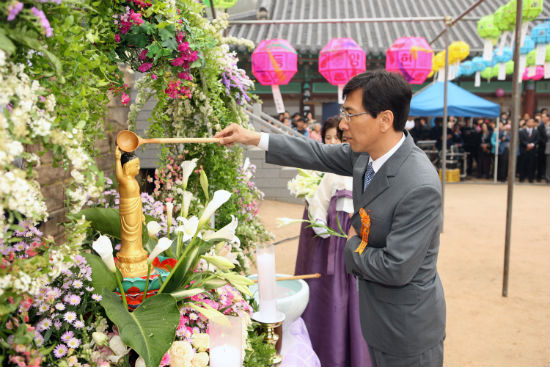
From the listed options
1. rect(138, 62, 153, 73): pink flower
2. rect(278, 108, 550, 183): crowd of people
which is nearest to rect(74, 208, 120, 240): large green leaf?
rect(138, 62, 153, 73): pink flower

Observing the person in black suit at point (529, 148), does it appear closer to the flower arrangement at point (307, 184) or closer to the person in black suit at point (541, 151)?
the person in black suit at point (541, 151)

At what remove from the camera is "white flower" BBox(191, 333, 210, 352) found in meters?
1.20

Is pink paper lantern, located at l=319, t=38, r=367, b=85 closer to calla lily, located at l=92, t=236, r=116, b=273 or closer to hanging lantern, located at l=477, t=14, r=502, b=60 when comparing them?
hanging lantern, located at l=477, t=14, r=502, b=60

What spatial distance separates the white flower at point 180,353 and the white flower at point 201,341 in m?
0.05

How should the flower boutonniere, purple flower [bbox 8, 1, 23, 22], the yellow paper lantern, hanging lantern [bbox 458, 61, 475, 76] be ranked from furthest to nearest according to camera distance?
hanging lantern [bbox 458, 61, 475, 76] → the yellow paper lantern → the flower boutonniere → purple flower [bbox 8, 1, 23, 22]

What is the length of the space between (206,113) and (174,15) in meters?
0.56

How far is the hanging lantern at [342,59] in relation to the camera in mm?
6324

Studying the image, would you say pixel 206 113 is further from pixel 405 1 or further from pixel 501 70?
pixel 405 1

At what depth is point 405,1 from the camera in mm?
15031

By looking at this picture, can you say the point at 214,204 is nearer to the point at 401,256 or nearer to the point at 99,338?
the point at 99,338

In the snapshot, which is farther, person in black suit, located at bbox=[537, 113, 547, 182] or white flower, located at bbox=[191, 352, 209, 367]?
person in black suit, located at bbox=[537, 113, 547, 182]

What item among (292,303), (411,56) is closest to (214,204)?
(292,303)

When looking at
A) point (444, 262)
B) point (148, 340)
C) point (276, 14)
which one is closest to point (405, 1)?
point (276, 14)

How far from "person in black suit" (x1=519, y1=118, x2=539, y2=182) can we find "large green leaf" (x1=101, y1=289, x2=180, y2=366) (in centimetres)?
1285
